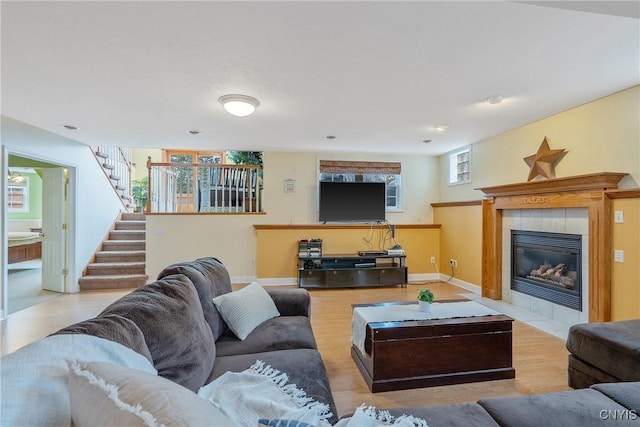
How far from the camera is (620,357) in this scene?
5.88 ft

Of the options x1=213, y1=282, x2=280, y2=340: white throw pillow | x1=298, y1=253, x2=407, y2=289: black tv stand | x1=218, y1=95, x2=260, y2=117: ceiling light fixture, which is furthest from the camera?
x1=298, y1=253, x2=407, y2=289: black tv stand

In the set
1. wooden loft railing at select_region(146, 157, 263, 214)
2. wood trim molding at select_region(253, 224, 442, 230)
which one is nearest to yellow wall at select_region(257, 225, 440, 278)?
wood trim molding at select_region(253, 224, 442, 230)

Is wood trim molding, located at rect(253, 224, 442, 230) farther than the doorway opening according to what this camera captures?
Yes

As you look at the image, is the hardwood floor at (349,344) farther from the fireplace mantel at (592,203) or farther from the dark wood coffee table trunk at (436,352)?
the fireplace mantel at (592,203)

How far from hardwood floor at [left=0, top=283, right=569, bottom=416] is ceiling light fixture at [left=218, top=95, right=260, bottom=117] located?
95.6 inches

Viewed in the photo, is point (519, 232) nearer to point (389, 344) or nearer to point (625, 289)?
point (625, 289)

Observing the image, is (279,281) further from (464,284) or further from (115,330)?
(115,330)

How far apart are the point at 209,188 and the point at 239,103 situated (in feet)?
9.59

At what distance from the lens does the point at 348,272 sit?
513 centimetres

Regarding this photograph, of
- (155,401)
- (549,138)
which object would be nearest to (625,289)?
(549,138)

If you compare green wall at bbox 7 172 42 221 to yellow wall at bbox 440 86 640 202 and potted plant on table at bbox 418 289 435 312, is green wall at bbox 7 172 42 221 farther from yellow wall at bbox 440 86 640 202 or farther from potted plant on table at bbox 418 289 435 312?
yellow wall at bbox 440 86 640 202

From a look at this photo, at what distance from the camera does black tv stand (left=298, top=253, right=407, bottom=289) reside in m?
5.08

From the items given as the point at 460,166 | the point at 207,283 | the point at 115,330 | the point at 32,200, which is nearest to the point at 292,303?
the point at 207,283

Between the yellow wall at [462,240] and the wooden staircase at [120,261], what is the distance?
5.36 metres
